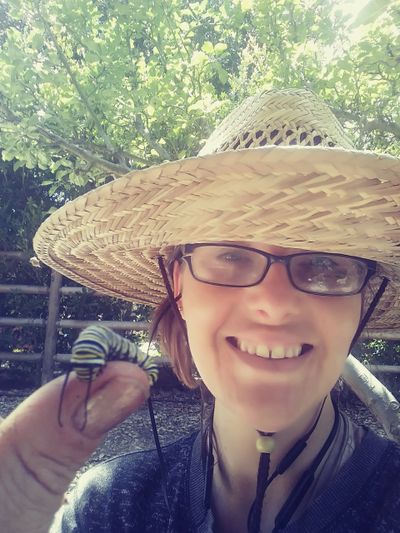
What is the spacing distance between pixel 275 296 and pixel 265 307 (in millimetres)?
31

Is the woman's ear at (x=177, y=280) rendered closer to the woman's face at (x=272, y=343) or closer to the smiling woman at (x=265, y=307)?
the smiling woman at (x=265, y=307)

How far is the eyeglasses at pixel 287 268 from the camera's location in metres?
1.07

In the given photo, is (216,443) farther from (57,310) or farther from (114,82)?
(57,310)

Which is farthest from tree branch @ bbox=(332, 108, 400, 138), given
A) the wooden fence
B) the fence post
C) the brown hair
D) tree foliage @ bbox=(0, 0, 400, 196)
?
the fence post

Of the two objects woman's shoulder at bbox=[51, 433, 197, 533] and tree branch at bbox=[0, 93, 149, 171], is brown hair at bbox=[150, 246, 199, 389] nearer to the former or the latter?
woman's shoulder at bbox=[51, 433, 197, 533]

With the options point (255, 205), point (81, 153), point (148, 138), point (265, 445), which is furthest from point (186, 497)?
point (148, 138)

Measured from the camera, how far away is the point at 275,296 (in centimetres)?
104

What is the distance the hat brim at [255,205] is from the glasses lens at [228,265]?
33 mm

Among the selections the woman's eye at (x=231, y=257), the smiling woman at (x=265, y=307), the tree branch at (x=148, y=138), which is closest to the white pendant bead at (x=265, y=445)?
the smiling woman at (x=265, y=307)

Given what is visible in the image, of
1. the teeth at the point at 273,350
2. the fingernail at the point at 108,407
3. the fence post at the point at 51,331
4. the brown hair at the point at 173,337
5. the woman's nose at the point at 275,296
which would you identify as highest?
the woman's nose at the point at 275,296

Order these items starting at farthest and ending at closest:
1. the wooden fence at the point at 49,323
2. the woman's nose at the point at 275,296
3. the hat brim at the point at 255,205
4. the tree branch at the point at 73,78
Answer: the wooden fence at the point at 49,323, the tree branch at the point at 73,78, the woman's nose at the point at 275,296, the hat brim at the point at 255,205

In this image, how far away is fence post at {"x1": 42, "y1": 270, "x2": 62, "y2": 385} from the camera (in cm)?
504

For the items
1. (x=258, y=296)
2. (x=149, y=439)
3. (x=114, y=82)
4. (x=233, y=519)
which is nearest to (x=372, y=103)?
(x=114, y=82)

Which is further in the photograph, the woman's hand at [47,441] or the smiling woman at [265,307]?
the smiling woman at [265,307]
